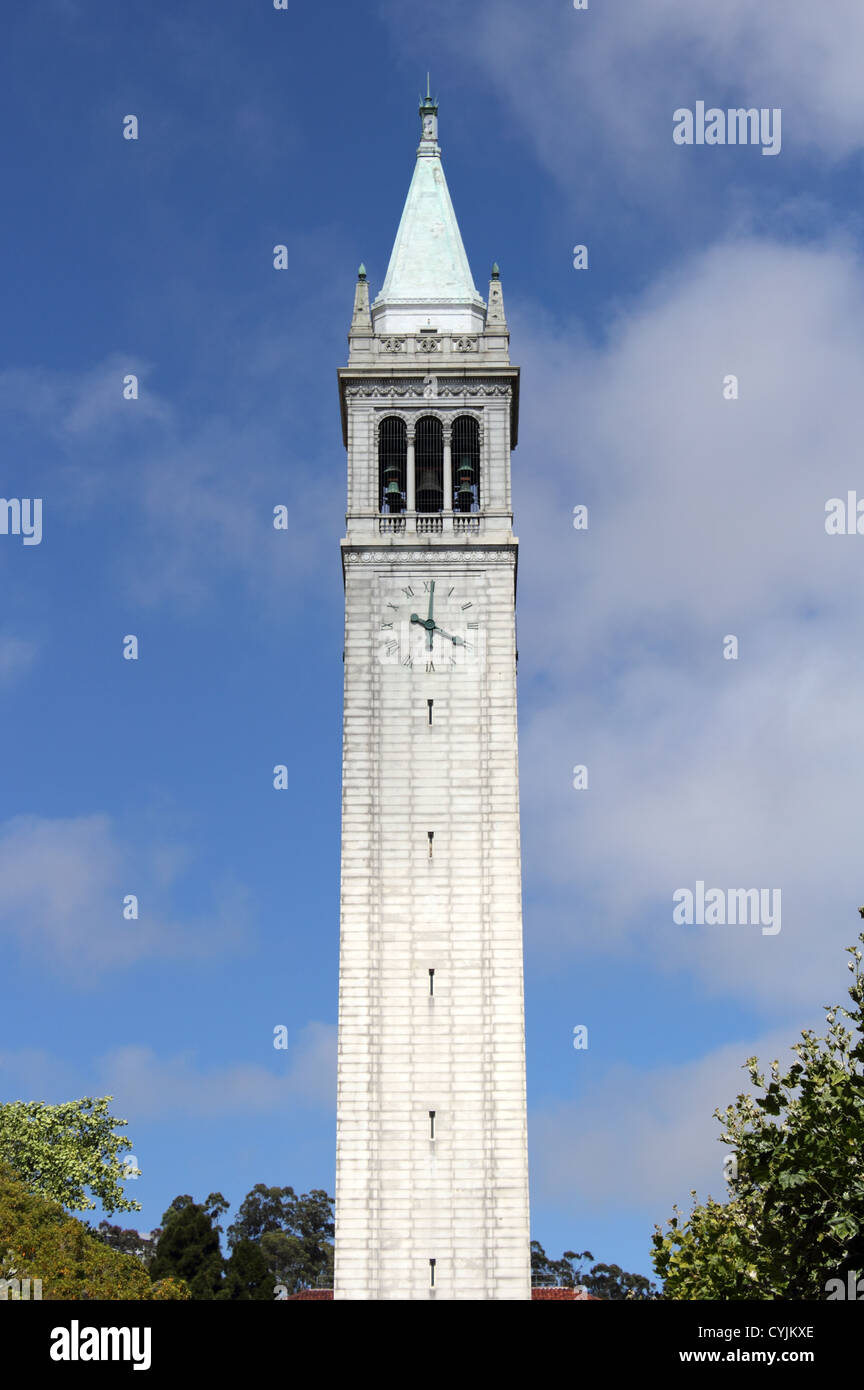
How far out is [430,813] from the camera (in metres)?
65.2

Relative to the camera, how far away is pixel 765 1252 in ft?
131

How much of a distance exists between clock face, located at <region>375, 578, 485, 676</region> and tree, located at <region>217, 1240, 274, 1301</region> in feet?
A: 154

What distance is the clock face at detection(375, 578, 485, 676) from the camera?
67.2 metres

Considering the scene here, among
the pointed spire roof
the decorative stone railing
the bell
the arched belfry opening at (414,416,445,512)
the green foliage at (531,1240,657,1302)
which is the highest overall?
→ the pointed spire roof

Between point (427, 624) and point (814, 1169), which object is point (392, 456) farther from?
point (814, 1169)

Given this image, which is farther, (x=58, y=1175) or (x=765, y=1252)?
A: (x=58, y=1175)

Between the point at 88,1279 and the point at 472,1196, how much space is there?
16.3m

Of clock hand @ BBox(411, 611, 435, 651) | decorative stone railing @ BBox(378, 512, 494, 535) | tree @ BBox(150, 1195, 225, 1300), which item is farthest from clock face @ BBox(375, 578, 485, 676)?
tree @ BBox(150, 1195, 225, 1300)

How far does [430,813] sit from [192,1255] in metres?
44.6

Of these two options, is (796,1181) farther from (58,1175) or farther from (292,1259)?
(292,1259)

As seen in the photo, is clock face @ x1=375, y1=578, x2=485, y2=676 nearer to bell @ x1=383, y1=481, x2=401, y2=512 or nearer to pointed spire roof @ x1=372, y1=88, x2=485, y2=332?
bell @ x1=383, y1=481, x2=401, y2=512

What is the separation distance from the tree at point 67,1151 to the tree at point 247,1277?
1753 cm

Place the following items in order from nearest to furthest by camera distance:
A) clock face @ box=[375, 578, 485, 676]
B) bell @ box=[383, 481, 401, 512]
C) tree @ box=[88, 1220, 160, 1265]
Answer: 1. clock face @ box=[375, 578, 485, 676]
2. bell @ box=[383, 481, 401, 512]
3. tree @ box=[88, 1220, 160, 1265]
